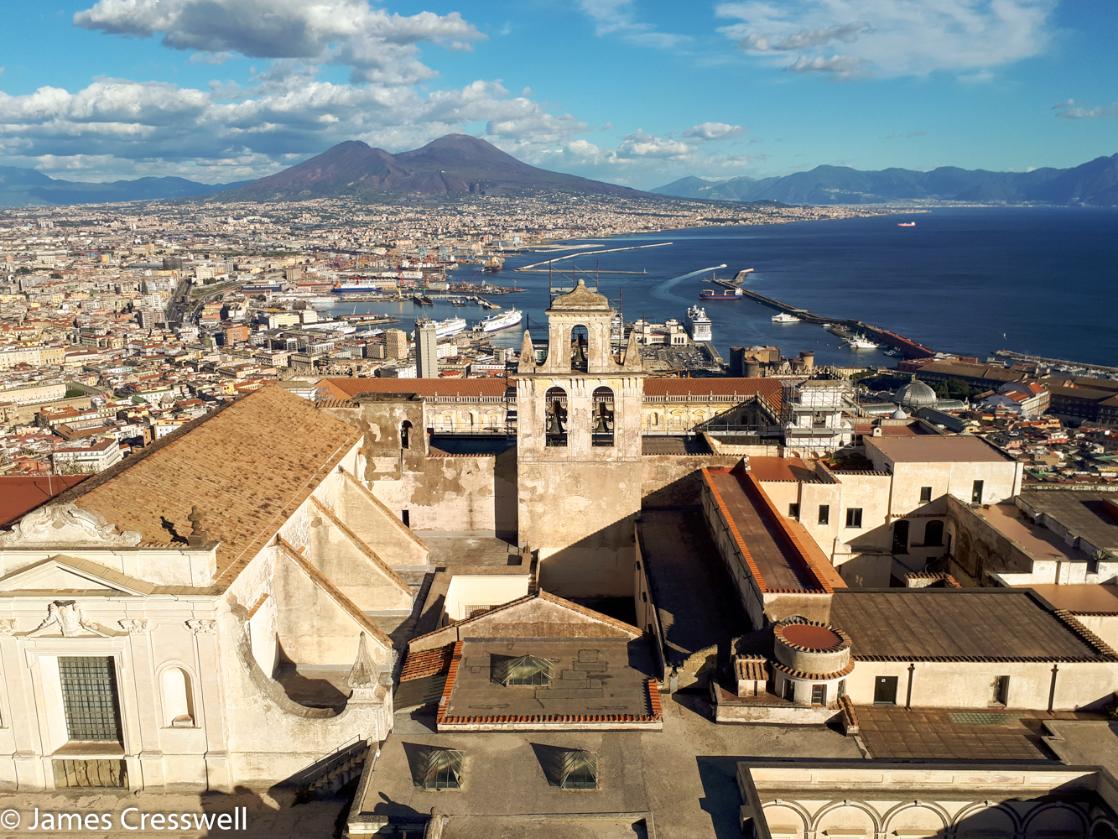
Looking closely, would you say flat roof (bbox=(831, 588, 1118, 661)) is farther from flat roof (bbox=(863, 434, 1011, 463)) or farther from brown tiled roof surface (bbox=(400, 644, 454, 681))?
brown tiled roof surface (bbox=(400, 644, 454, 681))

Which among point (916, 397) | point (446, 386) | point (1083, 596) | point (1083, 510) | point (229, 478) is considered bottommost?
point (916, 397)

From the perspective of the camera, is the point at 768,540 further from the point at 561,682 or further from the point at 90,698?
the point at 90,698

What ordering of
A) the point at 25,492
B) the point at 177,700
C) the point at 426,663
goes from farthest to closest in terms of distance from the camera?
the point at 25,492 < the point at 426,663 < the point at 177,700

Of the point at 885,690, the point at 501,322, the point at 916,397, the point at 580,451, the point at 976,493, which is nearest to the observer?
the point at 885,690

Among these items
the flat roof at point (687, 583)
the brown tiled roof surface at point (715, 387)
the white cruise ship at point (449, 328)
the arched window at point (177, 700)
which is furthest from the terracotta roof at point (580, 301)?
the white cruise ship at point (449, 328)

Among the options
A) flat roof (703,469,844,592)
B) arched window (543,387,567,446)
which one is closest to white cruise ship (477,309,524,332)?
arched window (543,387,567,446)

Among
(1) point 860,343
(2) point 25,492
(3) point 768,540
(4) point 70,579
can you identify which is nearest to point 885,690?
(3) point 768,540

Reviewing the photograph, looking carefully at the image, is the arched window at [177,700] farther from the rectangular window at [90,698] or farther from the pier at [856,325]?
the pier at [856,325]

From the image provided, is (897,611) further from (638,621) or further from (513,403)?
(513,403)
